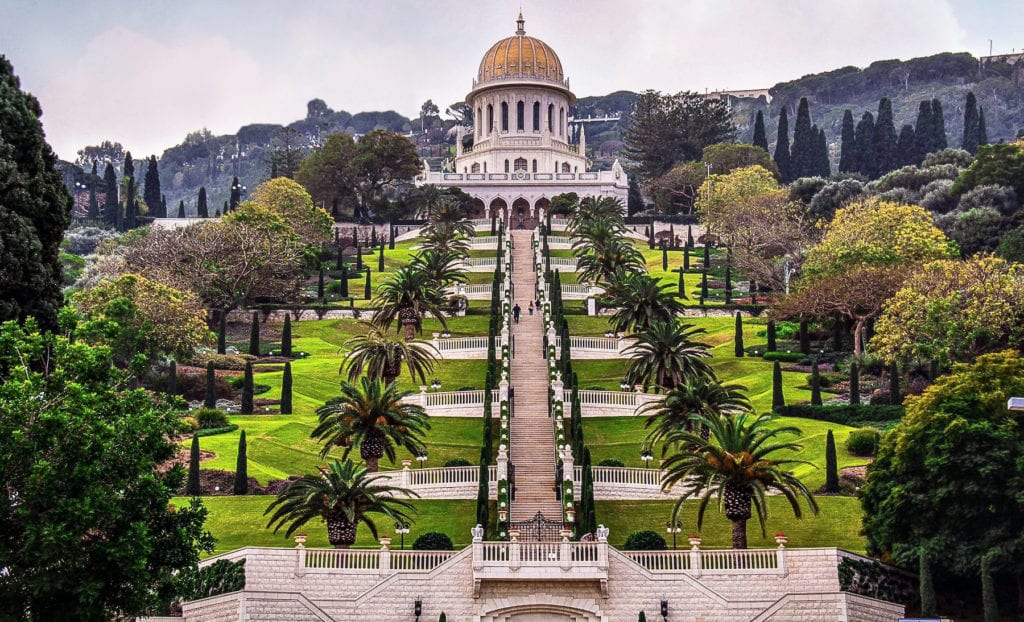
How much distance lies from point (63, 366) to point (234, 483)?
1703cm

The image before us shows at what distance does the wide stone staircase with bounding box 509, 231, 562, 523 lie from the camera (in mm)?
49469

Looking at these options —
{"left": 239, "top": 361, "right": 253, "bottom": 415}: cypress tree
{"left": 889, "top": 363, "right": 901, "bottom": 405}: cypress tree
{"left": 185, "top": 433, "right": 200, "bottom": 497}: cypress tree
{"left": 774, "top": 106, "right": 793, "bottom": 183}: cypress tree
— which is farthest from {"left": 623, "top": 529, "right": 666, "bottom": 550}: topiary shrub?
{"left": 774, "top": 106, "right": 793, "bottom": 183}: cypress tree

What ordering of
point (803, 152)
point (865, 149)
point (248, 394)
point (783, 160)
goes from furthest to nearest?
point (783, 160)
point (803, 152)
point (865, 149)
point (248, 394)

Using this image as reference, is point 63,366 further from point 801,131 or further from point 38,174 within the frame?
point 801,131

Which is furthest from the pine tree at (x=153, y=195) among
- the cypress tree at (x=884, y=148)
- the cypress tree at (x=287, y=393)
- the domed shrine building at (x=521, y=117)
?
the cypress tree at (x=287, y=393)

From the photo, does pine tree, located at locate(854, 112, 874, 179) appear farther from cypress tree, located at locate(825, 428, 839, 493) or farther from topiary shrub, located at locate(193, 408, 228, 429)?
topiary shrub, located at locate(193, 408, 228, 429)

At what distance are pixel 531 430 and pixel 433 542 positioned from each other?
1324cm

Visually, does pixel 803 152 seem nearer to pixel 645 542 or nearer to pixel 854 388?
pixel 854 388

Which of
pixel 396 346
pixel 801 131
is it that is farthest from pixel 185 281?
pixel 801 131

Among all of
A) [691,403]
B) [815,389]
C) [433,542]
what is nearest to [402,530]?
[433,542]

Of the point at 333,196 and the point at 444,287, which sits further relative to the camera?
the point at 333,196

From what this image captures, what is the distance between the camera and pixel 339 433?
49531 mm

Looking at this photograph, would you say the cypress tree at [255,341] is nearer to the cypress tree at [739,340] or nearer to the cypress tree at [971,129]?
the cypress tree at [739,340]

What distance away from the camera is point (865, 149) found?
134625 millimetres
